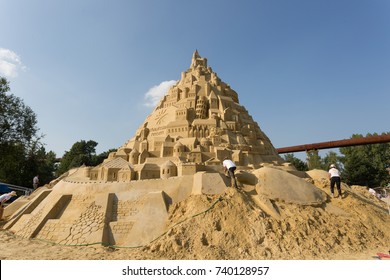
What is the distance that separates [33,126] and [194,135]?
2101cm

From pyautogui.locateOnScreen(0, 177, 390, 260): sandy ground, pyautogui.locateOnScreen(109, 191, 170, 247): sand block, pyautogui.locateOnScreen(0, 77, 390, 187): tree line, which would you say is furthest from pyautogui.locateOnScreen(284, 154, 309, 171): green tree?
pyautogui.locateOnScreen(109, 191, 170, 247): sand block

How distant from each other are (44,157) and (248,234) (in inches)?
1721

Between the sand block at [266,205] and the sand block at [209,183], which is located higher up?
the sand block at [209,183]

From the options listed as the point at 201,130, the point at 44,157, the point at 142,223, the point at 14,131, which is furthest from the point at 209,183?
the point at 44,157

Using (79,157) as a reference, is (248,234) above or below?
below

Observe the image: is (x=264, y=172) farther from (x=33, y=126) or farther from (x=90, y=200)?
(x=33, y=126)

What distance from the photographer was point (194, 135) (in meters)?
31.7

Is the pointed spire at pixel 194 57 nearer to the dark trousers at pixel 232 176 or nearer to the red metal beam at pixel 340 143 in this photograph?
the red metal beam at pixel 340 143

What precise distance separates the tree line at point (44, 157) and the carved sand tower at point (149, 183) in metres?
8.31

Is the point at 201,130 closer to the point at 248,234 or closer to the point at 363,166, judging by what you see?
the point at 248,234

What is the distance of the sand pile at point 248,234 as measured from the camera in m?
11.4

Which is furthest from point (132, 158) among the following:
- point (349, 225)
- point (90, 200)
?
point (349, 225)

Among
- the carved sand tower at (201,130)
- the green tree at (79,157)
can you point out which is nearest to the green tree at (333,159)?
the carved sand tower at (201,130)

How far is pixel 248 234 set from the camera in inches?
481
